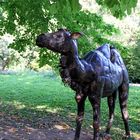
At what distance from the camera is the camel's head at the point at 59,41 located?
5793 millimetres

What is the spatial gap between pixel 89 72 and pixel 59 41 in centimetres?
88

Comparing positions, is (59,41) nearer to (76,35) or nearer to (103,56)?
(76,35)

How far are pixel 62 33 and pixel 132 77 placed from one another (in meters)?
20.8

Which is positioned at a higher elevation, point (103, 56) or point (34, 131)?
point (103, 56)

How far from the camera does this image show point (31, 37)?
11.5 metres

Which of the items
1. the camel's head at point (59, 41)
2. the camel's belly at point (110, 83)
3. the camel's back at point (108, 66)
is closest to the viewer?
the camel's head at point (59, 41)

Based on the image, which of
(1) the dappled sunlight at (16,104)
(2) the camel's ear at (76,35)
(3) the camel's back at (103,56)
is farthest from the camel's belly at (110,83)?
(1) the dappled sunlight at (16,104)

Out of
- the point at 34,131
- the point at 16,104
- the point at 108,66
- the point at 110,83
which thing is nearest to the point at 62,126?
the point at 34,131

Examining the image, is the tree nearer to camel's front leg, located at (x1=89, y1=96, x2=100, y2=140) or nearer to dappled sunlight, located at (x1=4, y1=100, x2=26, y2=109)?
dappled sunlight, located at (x1=4, y1=100, x2=26, y2=109)

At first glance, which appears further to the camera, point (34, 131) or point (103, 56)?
point (34, 131)

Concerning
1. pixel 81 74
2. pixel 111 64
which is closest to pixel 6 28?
pixel 111 64

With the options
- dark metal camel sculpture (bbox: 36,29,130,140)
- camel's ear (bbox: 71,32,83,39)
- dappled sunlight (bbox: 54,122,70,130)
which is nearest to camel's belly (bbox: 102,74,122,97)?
dark metal camel sculpture (bbox: 36,29,130,140)

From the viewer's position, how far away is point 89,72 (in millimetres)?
6508

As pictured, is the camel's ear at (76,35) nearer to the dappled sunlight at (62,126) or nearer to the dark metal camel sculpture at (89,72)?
the dark metal camel sculpture at (89,72)
